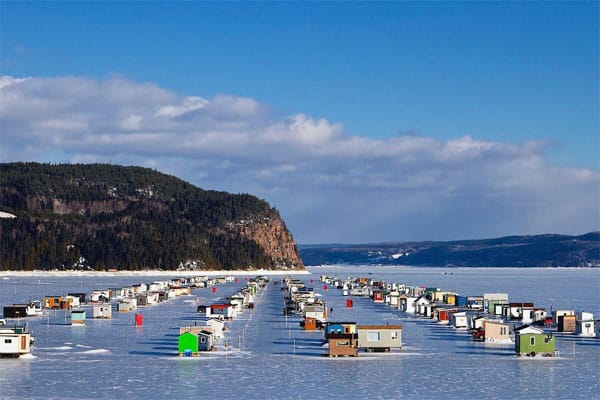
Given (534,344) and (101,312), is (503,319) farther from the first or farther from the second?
(101,312)

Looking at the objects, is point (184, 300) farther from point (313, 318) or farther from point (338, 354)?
point (338, 354)

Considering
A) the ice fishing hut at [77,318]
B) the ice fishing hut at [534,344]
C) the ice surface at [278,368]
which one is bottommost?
the ice surface at [278,368]

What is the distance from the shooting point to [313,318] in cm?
10419

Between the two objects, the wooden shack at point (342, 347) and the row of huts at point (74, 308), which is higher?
the row of huts at point (74, 308)

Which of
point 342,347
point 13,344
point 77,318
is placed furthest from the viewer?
point 77,318

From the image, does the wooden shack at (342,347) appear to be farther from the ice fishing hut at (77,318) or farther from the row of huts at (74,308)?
the ice fishing hut at (77,318)

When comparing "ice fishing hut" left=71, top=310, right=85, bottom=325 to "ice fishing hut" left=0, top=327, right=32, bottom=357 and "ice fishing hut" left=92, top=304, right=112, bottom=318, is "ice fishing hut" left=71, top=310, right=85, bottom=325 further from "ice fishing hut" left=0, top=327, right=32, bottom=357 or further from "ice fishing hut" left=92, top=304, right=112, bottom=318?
"ice fishing hut" left=0, top=327, right=32, bottom=357

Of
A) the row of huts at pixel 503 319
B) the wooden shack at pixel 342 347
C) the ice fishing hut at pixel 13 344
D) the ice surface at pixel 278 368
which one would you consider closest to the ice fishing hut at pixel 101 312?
the ice surface at pixel 278 368

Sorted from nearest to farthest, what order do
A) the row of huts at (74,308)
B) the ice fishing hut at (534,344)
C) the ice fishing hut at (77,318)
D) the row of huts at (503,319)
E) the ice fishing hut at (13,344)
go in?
the ice fishing hut at (13,344)
the row of huts at (74,308)
the ice fishing hut at (534,344)
the row of huts at (503,319)
the ice fishing hut at (77,318)

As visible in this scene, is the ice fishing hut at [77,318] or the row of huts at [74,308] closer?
the row of huts at [74,308]

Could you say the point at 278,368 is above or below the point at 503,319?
below

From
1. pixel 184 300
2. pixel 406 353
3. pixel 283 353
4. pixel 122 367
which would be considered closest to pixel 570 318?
pixel 406 353

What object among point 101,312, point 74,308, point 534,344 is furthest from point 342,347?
point 74,308

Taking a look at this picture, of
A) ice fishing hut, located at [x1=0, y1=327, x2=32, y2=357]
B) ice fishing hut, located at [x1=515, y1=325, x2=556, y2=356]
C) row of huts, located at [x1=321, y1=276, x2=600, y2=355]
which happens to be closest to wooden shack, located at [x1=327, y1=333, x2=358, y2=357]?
ice fishing hut, located at [x1=515, y1=325, x2=556, y2=356]
